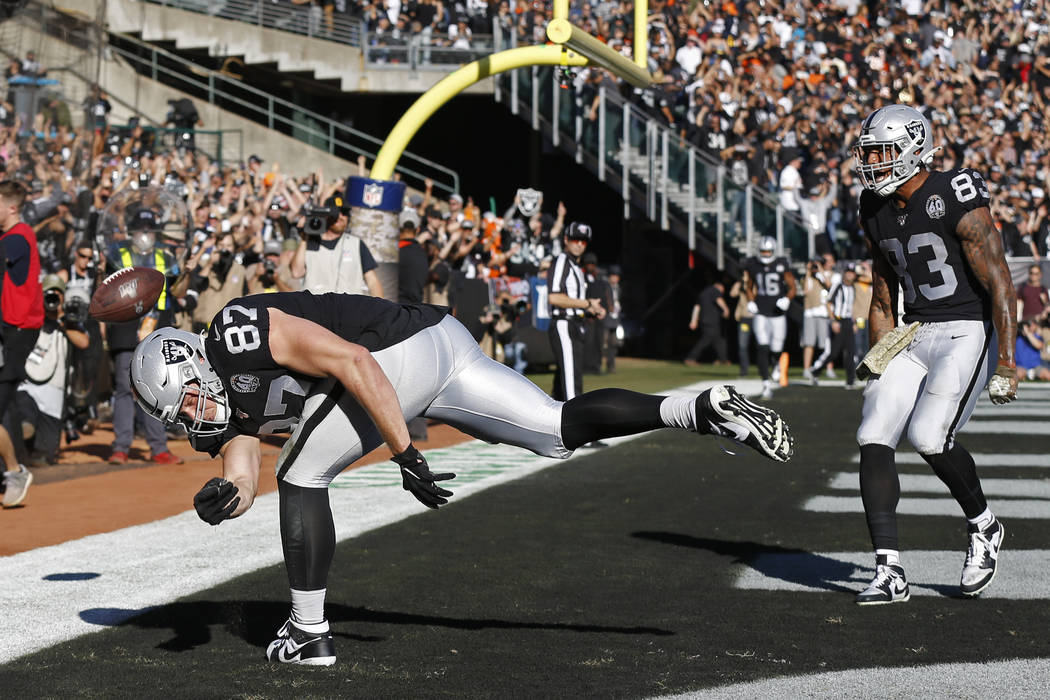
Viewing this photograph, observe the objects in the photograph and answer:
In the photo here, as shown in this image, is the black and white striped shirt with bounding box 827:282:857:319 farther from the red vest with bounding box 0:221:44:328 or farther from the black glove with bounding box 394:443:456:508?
the black glove with bounding box 394:443:456:508

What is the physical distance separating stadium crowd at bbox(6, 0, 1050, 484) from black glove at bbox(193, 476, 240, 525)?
1040cm

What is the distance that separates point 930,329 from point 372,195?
674 centimetres

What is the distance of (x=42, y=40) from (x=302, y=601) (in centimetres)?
941

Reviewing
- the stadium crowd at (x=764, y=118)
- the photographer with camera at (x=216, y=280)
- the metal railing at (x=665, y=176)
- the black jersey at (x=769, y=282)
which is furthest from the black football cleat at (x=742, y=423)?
the metal railing at (x=665, y=176)

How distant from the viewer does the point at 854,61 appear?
27.5 m

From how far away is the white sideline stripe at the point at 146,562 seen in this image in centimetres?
565

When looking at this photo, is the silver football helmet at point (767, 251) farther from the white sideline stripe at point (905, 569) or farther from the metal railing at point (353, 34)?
the white sideline stripe at point (905, 569)

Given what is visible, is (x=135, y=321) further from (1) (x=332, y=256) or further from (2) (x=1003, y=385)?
(2) (x=1003, y=385)

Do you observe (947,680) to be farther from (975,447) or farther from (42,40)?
(42,40)

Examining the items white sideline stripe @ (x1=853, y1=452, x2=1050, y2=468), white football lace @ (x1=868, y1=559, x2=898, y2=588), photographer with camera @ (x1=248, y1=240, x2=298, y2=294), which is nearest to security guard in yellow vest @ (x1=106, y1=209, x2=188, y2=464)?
photographer with camera @ (x1=248, y1=240, x2=298, y2=294)

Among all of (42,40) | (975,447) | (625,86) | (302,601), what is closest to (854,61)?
(625,86)

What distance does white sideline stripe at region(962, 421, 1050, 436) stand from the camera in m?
13.6

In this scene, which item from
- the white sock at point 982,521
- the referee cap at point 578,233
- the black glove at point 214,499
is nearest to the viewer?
the black glove at point 214,499

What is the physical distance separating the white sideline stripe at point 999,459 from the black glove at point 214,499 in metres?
7.28
